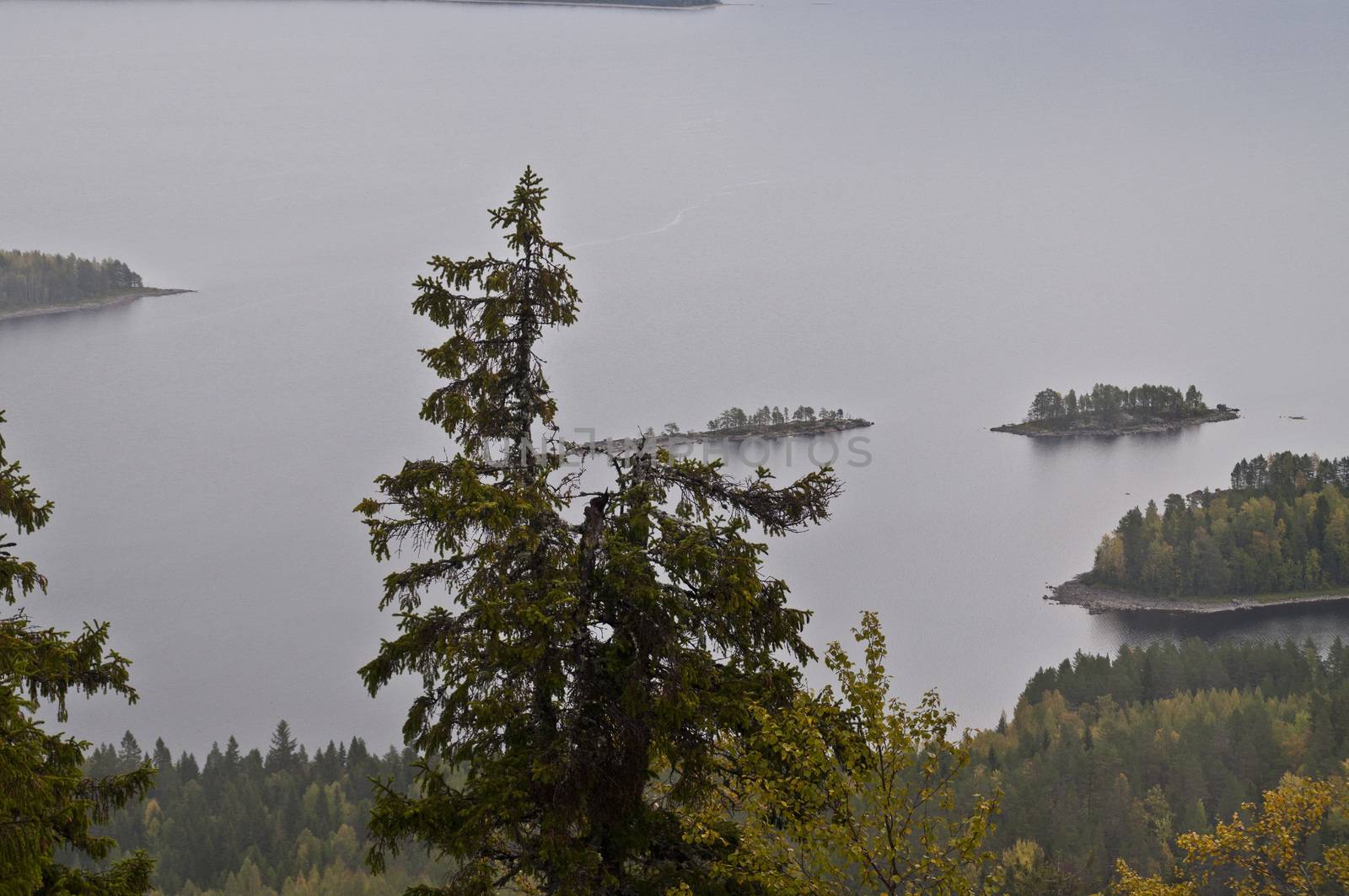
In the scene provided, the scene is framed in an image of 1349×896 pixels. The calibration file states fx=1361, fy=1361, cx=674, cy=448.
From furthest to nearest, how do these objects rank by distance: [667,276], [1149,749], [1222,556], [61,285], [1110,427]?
[61,285]
[667,276]
[1110,427]
[1222,556]
[1149,749]

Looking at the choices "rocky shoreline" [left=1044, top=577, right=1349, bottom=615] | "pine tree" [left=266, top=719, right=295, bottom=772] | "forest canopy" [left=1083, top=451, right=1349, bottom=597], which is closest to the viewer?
"pine tree" [left=266, top=719, right=295, bottom=772]

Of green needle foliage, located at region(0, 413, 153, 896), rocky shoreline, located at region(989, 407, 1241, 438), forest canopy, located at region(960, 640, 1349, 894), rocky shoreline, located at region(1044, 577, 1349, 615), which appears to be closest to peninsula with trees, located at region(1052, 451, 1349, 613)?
rocky shoreline, located at region(1044, 577, 1349, 615)

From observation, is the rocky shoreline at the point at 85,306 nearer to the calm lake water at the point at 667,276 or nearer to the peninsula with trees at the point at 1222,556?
the calm lake water at the point at 667,276

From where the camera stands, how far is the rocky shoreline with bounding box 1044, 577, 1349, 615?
146 feet

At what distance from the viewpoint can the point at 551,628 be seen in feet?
18.0

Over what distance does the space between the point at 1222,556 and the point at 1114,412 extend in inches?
577

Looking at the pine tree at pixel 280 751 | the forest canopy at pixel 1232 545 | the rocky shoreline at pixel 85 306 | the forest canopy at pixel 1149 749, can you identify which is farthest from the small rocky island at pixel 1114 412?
the rocky shoreline at pixel 85 306

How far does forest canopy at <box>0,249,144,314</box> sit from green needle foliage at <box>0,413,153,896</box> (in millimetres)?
73736

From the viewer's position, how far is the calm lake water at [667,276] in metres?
43.6

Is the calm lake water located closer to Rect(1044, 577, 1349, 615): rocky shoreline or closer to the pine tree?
Rect(1044, 577, 1349, 615): rocky shoreline

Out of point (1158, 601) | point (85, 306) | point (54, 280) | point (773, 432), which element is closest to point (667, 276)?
point (773, 432)

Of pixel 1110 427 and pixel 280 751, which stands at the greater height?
pixel 1110 427

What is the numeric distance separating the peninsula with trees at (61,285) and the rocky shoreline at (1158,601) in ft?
167

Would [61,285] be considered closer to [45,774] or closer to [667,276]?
[667,276]
